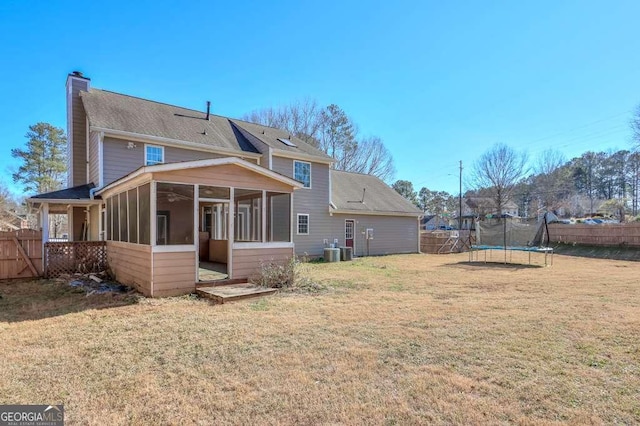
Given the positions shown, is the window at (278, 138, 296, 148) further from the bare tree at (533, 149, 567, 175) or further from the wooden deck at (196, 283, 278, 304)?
the bare tree at (533, 149, 567, 175)

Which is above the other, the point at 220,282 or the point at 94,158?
the point at 94,158

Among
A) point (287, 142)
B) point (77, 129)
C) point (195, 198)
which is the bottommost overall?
point (195, 198)

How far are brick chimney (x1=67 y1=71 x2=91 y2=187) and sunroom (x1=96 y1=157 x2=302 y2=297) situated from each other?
3755mm

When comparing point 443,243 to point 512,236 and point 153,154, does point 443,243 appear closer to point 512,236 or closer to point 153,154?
point 512,236

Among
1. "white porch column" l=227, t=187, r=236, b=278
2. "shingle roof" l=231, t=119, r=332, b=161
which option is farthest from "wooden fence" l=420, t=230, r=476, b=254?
"white porch column" l=227, t=187, r=236, b=278

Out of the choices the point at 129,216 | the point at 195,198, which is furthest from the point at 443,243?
the point at 129,216

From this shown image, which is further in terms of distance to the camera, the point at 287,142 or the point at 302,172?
the point at 287,142

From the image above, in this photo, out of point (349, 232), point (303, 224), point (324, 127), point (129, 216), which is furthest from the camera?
point (324, 127)

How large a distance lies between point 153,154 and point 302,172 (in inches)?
248

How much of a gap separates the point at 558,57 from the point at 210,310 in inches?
661

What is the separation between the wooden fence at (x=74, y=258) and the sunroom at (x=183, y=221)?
1.87 feet

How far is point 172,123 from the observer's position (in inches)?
545

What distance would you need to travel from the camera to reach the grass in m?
2.87

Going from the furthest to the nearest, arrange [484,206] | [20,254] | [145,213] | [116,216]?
[484,206]
[20,254]
[116,216]
[145,213]
